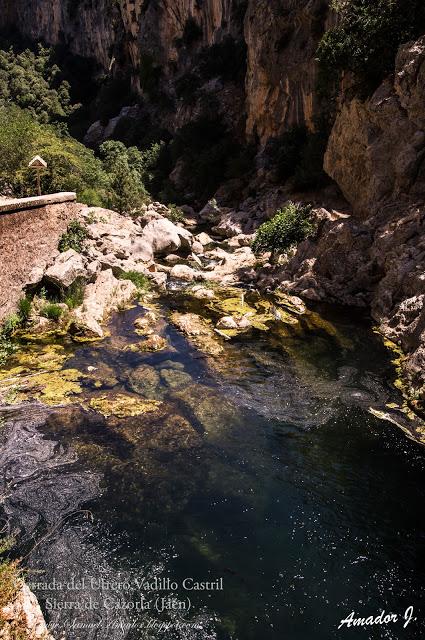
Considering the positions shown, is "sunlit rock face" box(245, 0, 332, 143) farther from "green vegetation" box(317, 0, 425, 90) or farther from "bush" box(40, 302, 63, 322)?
"bush" box(40, 302, 63, 322)

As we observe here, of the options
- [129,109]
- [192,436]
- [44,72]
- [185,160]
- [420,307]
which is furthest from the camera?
[44,72]

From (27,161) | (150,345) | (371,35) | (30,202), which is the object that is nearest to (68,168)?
(27,161)

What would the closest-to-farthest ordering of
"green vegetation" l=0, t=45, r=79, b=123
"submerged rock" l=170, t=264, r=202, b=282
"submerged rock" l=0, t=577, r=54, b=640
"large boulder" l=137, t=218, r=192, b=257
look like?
"submerged rock" l=0, t=577, r=54, b=640 → "submerged rock" l=170, t=264, r=202, b=282 → "large boulder" l=137, t=218, r=192, b=257 → "green vegetation" l=0, t=45, r=79, b=123

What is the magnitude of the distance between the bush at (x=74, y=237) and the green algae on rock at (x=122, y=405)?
781 cm

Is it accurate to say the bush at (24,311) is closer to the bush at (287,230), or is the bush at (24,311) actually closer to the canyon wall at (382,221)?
the canyon wall at (382,221)

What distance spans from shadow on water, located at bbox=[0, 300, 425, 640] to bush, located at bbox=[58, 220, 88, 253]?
6.28 m

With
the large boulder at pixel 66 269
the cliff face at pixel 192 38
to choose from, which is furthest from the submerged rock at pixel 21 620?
the cliff face at pixel 192 38

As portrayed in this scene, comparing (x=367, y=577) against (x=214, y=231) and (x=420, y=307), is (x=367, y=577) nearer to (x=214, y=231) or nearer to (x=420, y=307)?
(x=420, y=307)

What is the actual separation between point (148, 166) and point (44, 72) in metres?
37.0

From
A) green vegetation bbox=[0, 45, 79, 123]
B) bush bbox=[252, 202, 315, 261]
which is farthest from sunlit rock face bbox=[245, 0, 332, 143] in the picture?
green vegetation bbox=[0, 45, 79, 123]

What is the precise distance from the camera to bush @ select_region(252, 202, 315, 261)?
19.2 m

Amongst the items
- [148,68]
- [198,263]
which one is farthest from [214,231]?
[148,68]

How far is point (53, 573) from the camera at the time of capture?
19.6 feet

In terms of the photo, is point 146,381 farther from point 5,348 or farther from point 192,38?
point 192,38
